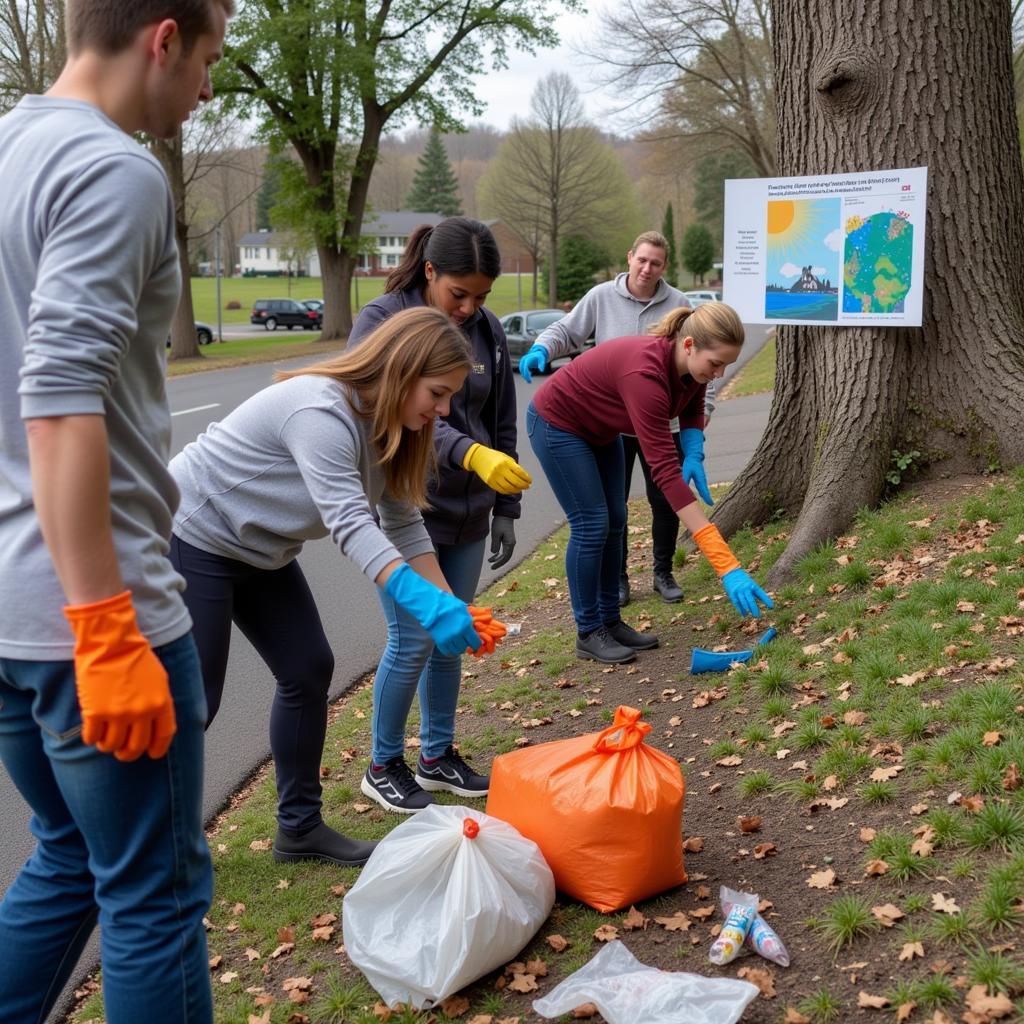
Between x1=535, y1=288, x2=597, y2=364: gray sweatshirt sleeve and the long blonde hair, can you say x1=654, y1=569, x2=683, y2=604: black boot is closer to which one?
x1=535, y1=288, x2=597, y2=364: gray sweatshirt sleeve

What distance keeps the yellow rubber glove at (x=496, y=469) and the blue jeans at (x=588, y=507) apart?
1.39m

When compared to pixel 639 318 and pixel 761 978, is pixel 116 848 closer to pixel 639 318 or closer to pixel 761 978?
pixel 761 978

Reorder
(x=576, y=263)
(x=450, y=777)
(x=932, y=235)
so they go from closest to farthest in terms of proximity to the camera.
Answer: (x=450, y=777) → (x=932, y=235) → (x=576, y=263)

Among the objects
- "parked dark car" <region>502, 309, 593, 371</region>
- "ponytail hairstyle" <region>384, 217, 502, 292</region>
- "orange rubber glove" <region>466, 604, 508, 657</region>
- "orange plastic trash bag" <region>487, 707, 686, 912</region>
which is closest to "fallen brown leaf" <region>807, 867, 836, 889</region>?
"orange plastic trash bag" <region>487, 707, 686, 912</region>

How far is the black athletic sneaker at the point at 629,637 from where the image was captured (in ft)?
18.2

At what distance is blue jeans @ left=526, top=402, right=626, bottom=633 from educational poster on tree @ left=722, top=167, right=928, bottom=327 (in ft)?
4.92

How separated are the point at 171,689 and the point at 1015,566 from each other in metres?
3.88

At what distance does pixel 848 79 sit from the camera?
18.7 feet

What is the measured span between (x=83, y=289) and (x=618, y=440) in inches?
163

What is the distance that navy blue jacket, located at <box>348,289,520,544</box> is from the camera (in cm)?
398

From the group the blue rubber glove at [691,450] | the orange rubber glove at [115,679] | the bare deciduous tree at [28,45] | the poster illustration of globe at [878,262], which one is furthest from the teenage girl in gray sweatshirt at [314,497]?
the bare deciduous tree at [28,45]

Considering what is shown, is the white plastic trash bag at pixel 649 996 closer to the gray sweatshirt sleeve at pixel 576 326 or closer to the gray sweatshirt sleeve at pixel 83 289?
the gray sweatshirt sleeve at pixel 83 289

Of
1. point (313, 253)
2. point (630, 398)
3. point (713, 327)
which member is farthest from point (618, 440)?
point (313, 253)

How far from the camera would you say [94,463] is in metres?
1.65
